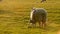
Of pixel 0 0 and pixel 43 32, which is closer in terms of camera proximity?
pixel 43 32

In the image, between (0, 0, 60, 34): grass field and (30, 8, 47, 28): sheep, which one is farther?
(30, 8, 47, 28): sheep

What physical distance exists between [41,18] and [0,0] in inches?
1256

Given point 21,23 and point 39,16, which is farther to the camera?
point 21,23

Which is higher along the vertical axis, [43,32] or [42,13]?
[42,13]

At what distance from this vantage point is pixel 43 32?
48.3 feet

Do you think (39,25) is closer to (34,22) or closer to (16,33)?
(34,22)

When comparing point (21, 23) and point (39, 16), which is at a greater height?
point (39, 16)

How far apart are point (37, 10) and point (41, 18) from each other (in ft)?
2.03

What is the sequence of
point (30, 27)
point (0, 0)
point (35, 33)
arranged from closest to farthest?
point (35, 33) < point (30, 27) < point (0, 0)

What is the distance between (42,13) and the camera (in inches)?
655

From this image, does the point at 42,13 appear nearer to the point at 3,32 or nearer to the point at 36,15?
the point at 36,15

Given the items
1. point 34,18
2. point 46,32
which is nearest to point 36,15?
point 34,18

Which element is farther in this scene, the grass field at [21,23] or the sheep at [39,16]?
the sheep at [39,16]

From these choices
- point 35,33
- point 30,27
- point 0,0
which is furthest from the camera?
point 0,0
